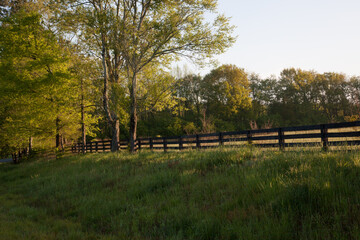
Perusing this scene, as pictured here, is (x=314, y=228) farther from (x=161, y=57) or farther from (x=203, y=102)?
(x=203, y=102)

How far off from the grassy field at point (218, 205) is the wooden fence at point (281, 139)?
2.87 metres

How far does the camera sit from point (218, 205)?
4770mm

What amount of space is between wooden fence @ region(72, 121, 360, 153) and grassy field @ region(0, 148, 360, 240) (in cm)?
287

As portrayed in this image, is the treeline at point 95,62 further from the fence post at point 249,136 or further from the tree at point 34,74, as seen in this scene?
the fence post at point 249,136

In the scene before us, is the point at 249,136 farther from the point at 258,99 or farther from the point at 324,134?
the point at 258,99

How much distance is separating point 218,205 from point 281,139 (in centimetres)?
645

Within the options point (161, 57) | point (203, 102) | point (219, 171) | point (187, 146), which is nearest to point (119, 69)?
point (161, 57)

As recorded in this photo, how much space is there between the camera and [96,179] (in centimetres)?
951

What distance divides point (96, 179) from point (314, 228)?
328 inches

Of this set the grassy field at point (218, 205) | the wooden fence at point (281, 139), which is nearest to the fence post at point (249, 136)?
the wooden fence at point (281, 139)

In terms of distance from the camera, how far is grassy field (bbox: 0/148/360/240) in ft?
12.0

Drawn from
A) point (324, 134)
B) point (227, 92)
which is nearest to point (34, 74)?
point (324, 134)

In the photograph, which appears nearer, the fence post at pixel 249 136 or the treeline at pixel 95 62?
the fence post at pixel 249 136

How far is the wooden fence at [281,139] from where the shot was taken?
27.3 feet
